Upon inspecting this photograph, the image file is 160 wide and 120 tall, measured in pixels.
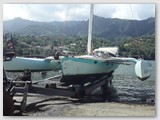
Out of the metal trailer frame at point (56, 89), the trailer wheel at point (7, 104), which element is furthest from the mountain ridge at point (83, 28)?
the trailer wheel at point (7, 104)

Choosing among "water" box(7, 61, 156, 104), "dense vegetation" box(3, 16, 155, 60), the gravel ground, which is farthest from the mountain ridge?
the gravel ground

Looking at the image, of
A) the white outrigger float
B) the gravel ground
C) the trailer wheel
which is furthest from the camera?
the white outrigger float

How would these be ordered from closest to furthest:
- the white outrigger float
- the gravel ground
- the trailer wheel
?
1. the trailer wheel
2. the gravel ground
3. the white outrigger float

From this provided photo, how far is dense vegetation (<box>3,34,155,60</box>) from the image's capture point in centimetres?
578

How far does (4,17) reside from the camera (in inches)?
220

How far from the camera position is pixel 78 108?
5941mm

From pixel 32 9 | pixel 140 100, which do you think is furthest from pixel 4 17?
pixel 140 100

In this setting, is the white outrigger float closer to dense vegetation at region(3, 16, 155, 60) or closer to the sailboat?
the sailboat

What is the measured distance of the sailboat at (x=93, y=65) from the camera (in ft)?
19.0

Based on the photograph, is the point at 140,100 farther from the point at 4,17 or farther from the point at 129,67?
the point at 4,17

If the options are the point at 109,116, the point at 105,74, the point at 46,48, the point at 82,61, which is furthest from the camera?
the point at 105,74

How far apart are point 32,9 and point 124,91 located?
2.31 metres

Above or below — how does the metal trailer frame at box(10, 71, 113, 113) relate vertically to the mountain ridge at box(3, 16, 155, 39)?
below

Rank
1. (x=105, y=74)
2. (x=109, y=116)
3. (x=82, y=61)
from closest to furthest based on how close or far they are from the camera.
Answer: (x=109, y=116) → (x=82, y=61) → (x=105, y=74)
